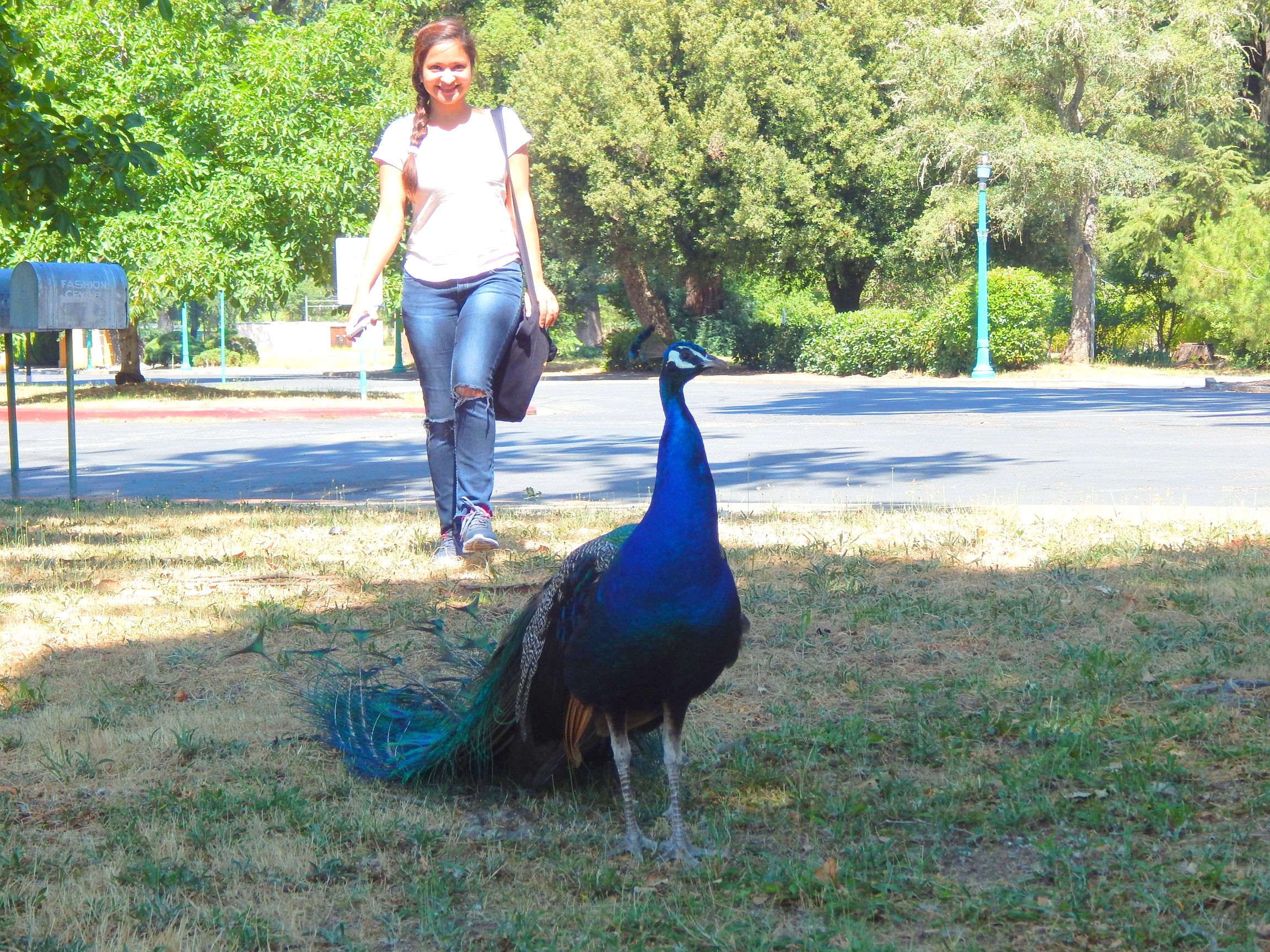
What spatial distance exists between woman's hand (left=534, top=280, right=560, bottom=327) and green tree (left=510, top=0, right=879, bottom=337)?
2656cm

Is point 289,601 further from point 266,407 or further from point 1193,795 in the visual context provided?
point 266,407

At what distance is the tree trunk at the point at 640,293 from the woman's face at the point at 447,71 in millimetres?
29166

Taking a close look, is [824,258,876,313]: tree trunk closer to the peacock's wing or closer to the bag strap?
the bag strap

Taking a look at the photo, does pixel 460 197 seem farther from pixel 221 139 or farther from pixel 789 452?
pixel 221 139

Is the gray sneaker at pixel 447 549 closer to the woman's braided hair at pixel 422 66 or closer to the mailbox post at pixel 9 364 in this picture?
the woman's braided hair at pixel 422 66

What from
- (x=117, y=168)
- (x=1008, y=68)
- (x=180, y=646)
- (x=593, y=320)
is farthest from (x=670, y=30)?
(x=180, y=646)

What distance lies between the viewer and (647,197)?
3262 cm

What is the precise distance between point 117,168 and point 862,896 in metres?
5.31

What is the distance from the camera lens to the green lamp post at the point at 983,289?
26.4 m

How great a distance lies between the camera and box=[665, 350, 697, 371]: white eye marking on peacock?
3.16 meters

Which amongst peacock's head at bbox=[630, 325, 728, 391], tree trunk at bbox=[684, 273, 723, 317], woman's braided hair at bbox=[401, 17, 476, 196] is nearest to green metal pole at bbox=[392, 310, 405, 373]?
tree trunk at bbox=[684, 273, 723, 317]

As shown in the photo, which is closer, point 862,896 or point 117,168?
point 862,896

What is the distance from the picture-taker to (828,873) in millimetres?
2973

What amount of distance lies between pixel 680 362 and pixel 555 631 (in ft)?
2.35
